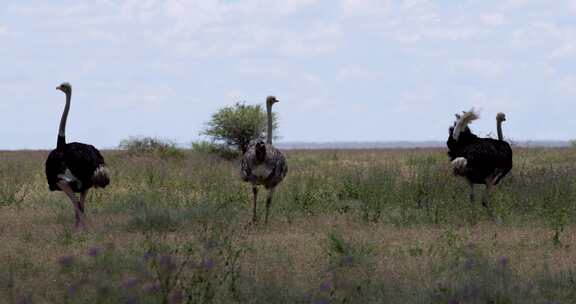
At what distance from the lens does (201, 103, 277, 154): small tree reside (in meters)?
28.4

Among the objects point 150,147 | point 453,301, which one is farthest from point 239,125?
point 453,301

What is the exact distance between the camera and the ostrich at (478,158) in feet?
43.0

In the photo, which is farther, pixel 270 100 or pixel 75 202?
pixel 270 100

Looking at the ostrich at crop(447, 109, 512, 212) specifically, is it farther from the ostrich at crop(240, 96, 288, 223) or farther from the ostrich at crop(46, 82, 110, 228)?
the ostrich at crop(46, 82, 110, 228)

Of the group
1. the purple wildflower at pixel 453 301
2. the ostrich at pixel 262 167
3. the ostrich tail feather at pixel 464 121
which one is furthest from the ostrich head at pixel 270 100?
the purple wildflower at pixel 453 301

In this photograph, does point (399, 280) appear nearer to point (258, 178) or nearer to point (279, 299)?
point (279, 299)

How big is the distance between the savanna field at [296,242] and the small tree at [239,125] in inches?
377

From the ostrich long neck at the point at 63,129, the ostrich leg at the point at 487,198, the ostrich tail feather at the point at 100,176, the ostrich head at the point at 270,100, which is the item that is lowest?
the ostrich leg at the point at 487,198

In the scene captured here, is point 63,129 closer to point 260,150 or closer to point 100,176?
point 100,176

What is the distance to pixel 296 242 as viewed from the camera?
10625 millimetres

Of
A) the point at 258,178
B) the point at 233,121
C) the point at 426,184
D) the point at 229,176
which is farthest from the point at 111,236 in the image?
the point at 233,121

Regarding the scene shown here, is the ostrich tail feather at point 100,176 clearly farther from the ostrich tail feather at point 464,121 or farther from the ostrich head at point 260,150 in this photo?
the ostrich tail feather at point 464,121

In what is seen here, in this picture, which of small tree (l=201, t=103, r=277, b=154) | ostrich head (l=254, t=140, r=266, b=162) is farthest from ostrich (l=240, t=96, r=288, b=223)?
small tree (l=201, t=103, r=277, b=154)

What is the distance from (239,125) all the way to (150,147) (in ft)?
12.8
